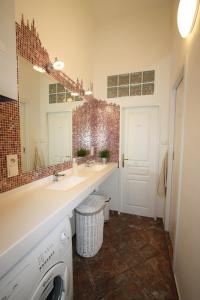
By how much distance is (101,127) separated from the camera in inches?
120

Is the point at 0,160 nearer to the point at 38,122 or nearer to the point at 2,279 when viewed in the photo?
the point at 38,122

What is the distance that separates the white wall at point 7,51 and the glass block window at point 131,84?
2161 mm

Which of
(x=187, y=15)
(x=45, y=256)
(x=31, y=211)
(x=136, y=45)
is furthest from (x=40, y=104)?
(x=136, y=45)

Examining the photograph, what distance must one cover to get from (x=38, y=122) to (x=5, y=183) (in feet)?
2.26

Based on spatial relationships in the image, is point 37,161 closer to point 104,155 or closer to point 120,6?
point 104,155

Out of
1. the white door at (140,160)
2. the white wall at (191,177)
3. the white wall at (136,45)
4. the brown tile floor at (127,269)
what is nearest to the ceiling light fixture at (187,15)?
the white wall at (191,177)

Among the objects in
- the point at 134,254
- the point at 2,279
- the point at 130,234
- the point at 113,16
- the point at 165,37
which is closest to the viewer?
the point at 2,279

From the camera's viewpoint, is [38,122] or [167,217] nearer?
[38,122]

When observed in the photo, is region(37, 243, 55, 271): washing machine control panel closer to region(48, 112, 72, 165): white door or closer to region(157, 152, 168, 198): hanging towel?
region(48, 112, 72, 165): white door

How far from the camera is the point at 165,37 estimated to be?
262 cm

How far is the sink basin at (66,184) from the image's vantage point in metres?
1.59

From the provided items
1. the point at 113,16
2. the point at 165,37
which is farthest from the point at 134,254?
the point at 113,16

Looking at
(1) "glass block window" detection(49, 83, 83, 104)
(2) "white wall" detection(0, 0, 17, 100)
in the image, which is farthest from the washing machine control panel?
(1) "glass block window" detection(49, 83, 83, 104)

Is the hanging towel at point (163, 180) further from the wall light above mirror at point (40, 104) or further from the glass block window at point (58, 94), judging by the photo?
the glass block window at point (58, 94)
